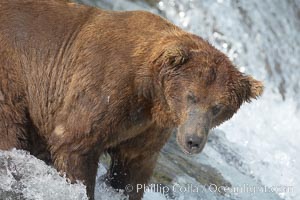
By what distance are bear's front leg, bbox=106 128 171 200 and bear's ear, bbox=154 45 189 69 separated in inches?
23.2

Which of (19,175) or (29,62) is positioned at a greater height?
(29,62)

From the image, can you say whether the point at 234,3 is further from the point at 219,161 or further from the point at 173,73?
the point at 173,73

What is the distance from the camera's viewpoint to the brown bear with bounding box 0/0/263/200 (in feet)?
21.2

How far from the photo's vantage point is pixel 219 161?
10.5 m

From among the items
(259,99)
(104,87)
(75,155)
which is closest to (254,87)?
(104,87)

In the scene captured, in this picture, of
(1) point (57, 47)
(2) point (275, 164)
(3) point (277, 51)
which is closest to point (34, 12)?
(1) point (57, 47)

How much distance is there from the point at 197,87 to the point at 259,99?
6.99 m

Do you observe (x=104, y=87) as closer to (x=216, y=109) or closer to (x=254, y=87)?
(x=216, y=109)

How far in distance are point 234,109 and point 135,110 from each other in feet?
2.35

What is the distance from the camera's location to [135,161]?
23.2 feet

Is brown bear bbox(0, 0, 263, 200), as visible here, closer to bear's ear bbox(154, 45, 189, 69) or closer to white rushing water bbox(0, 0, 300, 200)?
bear's ear bbox(154, 45, 189, 69)

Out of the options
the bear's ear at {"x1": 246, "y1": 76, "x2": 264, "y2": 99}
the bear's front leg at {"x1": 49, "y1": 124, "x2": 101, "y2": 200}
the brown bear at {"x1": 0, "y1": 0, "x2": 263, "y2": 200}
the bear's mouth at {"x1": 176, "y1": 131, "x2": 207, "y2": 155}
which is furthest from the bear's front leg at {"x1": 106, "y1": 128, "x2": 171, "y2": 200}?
the bear's ear at {"x1": 246, "y1": 76, "x2": 264, "y2": 99}

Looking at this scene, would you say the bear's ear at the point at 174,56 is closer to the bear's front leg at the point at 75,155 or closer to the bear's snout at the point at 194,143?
the bear's snout at the point at 194,143

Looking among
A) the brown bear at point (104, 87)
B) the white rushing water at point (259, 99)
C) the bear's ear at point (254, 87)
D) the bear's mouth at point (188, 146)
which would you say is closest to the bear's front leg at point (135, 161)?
the brown bear at point (104, 87)
